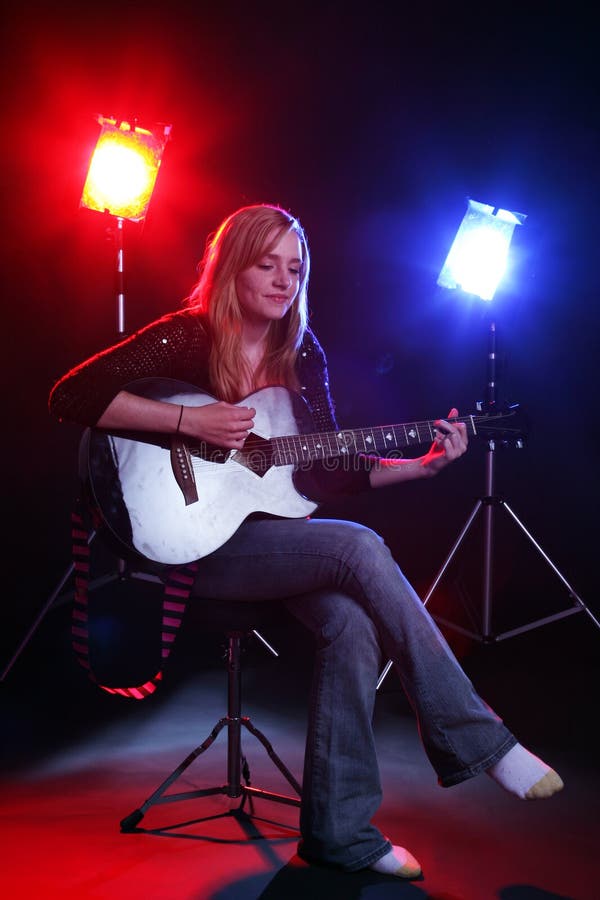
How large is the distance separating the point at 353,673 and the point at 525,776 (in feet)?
1.24

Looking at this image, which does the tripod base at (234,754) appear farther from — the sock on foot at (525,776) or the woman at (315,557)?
the sock on foot at (525,776)

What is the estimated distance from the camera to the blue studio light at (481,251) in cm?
308

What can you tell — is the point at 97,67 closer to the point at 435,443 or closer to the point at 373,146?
the point at 373,146

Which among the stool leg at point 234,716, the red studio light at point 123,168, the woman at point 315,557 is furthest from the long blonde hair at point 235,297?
the red studio light at point 123,168

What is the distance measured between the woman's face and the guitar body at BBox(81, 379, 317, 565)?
0.27 metres

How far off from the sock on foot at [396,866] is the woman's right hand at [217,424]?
92 cm

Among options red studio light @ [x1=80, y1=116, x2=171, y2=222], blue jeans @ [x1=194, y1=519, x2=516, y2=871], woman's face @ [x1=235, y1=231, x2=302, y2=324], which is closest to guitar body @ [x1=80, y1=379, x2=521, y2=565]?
blue jeans @ [x1=194, y1=519, x2=516, y2=871]

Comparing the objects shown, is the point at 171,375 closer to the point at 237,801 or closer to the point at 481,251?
the point at 237,801

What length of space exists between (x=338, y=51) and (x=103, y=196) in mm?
1390

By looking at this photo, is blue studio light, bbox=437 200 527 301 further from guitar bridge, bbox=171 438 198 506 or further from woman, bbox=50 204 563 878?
guitar bridge, bbox=171 438 198 506

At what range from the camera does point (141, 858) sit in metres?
1.63

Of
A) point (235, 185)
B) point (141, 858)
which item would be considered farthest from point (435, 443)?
point (235, 185)

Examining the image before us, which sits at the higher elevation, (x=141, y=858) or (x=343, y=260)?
(x=343, y=260)

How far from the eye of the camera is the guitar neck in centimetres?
189
